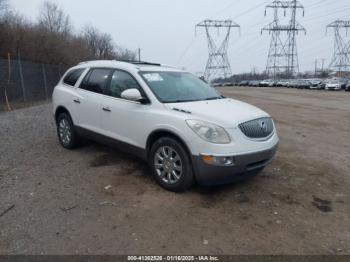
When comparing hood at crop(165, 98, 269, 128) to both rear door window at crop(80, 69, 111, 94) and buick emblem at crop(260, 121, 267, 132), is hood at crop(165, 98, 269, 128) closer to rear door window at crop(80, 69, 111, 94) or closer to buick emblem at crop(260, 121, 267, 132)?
buick emblem at crop(260, 121, 267, 132)

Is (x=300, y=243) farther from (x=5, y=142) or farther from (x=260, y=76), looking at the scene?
(x=260, y=76)

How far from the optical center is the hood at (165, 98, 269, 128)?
14.1 feet

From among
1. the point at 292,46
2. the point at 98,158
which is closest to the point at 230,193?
the point at 98,158

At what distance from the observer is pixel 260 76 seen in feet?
369

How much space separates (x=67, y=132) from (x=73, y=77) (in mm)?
1100

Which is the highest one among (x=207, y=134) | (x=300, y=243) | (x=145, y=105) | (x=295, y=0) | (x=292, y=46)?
(x=295, y=0)

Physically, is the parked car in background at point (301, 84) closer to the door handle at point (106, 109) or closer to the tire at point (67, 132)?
the tire at point (67, 132)

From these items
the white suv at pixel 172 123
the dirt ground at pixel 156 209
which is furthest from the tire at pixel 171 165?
the dirt ground at pixel 156 209

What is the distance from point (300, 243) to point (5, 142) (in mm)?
6664

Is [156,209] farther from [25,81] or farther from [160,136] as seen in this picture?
[25,81]

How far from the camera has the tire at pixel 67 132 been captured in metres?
6.55

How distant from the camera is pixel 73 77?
6.71m

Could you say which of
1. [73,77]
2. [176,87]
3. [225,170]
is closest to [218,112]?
[225,170]

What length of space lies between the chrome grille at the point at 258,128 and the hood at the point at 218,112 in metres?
0.07
